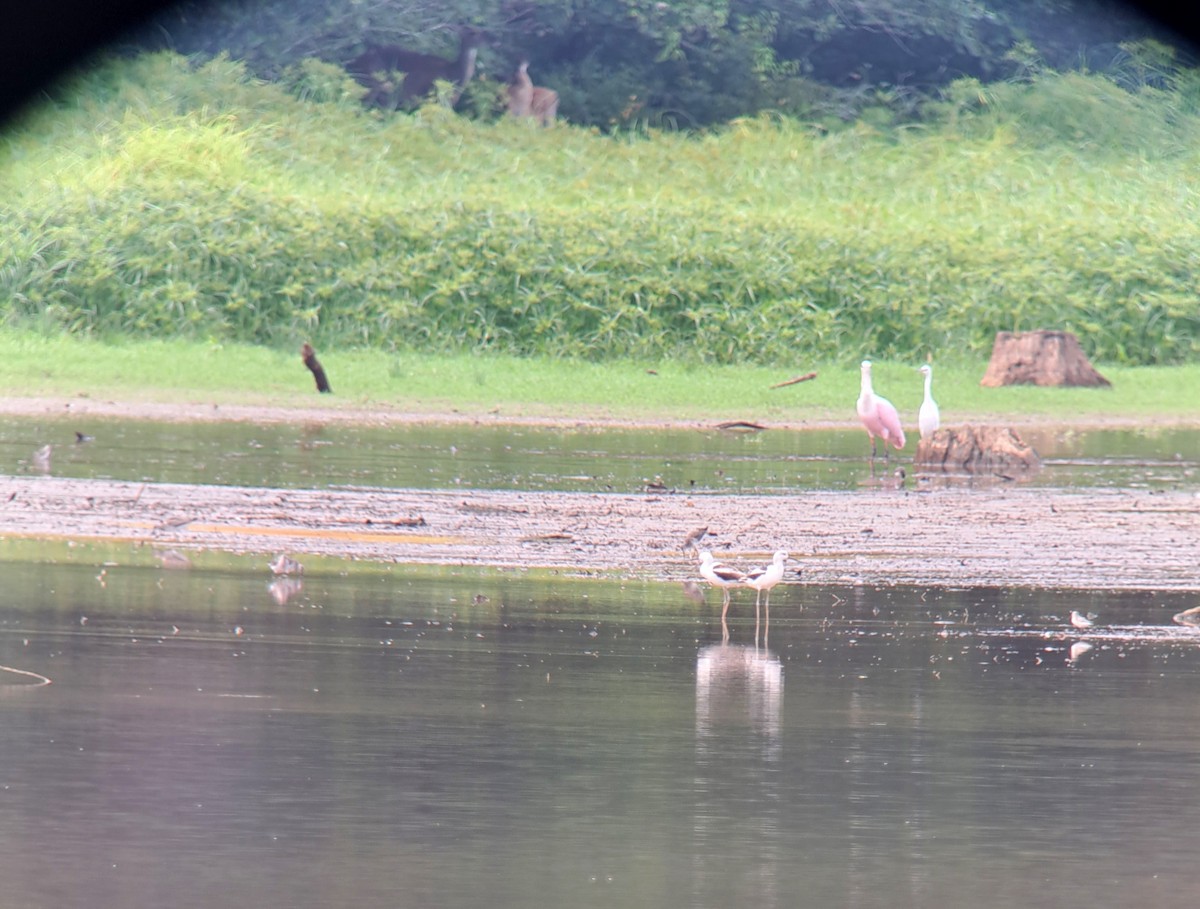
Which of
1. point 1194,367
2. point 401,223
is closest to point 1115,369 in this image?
point 1194,367

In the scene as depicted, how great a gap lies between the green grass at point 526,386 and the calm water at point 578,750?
372 inches

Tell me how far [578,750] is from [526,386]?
13.7 m

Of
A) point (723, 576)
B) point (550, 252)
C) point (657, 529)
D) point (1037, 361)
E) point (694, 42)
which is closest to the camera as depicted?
point (723, 576)

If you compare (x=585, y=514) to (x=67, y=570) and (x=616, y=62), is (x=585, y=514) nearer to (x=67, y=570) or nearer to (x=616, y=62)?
(x=67, y=570)

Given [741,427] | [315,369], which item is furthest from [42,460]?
[741,427]

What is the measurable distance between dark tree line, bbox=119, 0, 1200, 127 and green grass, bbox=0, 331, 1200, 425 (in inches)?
494

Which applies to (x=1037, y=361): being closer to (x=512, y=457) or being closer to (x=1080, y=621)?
(x=512, y=457)

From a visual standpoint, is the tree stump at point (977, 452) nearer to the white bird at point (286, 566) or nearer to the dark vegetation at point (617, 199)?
the white bird at point (286, 566)

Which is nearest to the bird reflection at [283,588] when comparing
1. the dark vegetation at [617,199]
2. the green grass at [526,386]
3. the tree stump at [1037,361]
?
the green grass at [526,386]

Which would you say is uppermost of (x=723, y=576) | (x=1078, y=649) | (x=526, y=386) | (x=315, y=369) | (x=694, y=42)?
(x=694, y=42)

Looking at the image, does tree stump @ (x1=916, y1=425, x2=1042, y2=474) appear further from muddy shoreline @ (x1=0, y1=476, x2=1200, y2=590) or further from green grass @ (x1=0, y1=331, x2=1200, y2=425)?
green grass @ (x1=0, y1=331, x2=1200, y2=425)

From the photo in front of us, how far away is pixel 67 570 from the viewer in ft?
30.5

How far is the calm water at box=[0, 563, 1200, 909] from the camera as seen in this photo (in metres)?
4.94

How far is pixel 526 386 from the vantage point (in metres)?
19.7
